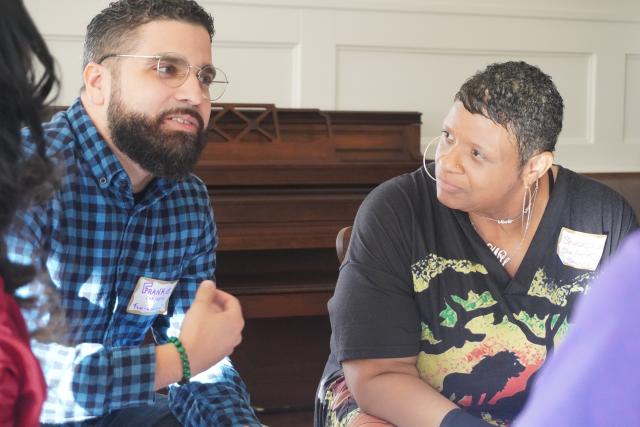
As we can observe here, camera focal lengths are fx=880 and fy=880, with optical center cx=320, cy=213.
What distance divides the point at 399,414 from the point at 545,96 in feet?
2.38

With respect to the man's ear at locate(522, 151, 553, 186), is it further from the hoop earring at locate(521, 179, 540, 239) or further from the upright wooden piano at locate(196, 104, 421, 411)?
the upright wooden piano at locate(196, 104, 421, 411)

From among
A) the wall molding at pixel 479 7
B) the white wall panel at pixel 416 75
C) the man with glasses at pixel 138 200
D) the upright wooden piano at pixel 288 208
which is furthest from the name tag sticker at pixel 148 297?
the white wall panel at pixel 416 75

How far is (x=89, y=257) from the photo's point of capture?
1.60m

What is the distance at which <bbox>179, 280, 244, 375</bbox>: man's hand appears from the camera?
4.44 feet

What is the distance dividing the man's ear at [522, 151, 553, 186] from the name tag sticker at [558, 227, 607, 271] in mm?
131

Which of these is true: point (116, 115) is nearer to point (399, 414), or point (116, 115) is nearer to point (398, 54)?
point (399, 414)

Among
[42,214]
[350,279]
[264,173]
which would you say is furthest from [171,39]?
[264,173]

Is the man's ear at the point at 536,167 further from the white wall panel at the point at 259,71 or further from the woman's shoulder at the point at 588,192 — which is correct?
the white wall panel at the point at 259,71

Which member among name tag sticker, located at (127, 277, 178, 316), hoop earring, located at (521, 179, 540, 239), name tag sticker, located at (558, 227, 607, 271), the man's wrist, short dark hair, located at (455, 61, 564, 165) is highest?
short dark hair, located at (455, 61, 564, 165)

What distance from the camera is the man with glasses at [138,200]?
1.59 meters

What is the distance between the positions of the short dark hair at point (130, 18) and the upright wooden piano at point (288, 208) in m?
1.38

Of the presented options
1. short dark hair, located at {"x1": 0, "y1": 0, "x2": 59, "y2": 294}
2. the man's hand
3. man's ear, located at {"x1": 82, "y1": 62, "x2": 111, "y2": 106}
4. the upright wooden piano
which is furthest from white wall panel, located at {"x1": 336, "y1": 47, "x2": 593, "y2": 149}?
short dark hair, located at {"x1": 0, "y1": 0, "x2": 59, "y2": 294}

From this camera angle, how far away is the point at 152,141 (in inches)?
64.8

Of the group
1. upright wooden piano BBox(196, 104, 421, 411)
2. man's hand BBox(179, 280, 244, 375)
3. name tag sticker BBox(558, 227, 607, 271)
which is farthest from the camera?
upright wooden piano BBox(196, 104, 421, 411)
